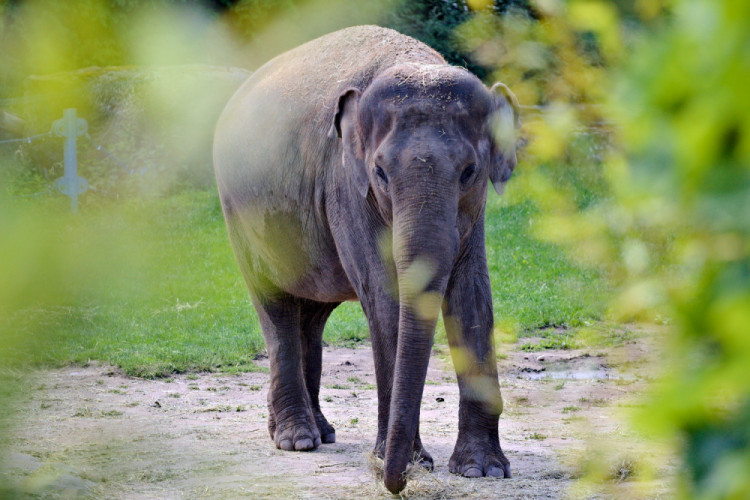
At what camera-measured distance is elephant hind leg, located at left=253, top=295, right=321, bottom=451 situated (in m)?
6.11

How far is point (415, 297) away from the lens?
4.50 m

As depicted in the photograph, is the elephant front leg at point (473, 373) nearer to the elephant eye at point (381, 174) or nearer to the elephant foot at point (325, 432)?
the elephant eye at point (381, 174)

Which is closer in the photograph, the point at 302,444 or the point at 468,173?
the point at 468,173

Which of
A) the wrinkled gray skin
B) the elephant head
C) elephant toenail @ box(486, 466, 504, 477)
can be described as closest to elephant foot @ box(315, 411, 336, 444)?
the wrinkled gray skin

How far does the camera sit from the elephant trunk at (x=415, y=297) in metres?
4.42

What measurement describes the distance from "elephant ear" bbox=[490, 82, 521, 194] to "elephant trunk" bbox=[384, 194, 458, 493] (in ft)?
1.84

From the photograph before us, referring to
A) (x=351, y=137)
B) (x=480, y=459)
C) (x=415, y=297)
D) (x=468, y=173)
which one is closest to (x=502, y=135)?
(x=468, y=173)

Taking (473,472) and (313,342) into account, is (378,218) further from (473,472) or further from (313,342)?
(313,342)

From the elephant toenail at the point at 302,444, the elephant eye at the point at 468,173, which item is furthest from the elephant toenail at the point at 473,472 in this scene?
the elephant eye at the point at 468,173

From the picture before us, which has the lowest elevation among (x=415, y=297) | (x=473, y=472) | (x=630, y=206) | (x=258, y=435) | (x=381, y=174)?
(x=258, y=435)

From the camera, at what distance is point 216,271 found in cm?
1211

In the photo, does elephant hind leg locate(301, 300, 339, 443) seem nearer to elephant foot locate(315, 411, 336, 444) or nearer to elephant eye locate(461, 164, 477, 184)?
elephant foot locate(315, 411, 336, 444)

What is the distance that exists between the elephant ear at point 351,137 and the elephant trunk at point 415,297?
566 mm

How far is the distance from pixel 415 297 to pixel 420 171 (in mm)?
560
